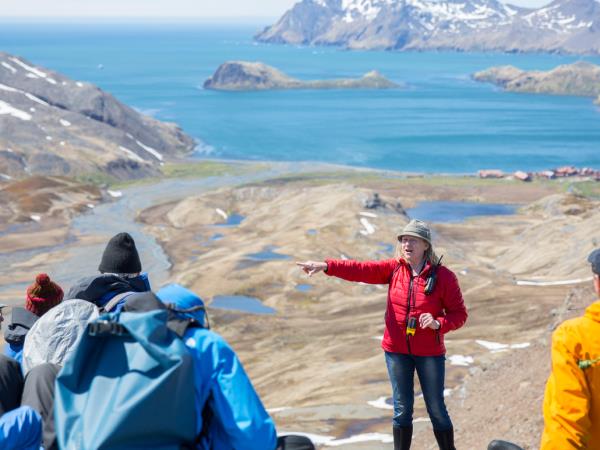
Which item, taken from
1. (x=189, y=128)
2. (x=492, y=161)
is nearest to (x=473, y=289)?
(x=492, y=161)

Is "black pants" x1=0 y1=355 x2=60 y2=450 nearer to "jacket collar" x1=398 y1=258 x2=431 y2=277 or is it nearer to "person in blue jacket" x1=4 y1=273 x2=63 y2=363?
"person in blue jacket" x1=4 y1=273 x2=63 y2=363

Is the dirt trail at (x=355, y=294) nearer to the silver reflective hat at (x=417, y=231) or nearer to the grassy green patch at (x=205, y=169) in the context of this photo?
the silver reflective hat at (x=417, y=231)

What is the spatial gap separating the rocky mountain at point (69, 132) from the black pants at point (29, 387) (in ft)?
252

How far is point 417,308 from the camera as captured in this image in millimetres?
7387

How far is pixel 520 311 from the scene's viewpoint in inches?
1168

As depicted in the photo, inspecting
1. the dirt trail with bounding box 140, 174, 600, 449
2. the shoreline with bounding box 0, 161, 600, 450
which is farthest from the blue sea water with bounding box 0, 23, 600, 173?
the dirt trail with bounding box 140, 174, 600, 449

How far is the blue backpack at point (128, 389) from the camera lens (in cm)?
446

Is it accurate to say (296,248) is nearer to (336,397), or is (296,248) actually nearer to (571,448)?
(336,397)

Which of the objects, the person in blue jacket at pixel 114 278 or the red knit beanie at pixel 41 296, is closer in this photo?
the person in blue jacket at pixel 114 278

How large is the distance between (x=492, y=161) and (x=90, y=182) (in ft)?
157

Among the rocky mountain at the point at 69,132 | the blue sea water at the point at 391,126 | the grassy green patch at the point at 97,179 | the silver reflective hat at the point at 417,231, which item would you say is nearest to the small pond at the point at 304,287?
the silver reflective hat at the point at 417,231

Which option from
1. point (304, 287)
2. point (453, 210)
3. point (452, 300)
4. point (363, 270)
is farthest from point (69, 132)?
point (452, 300)

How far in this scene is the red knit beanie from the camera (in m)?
6.82

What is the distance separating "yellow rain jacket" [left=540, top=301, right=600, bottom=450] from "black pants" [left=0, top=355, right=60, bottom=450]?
281 cm
